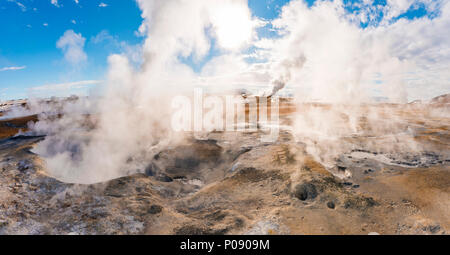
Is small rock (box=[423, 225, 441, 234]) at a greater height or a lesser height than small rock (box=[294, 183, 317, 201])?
lesser

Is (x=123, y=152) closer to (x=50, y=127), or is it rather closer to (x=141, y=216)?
(x=141, y=216)

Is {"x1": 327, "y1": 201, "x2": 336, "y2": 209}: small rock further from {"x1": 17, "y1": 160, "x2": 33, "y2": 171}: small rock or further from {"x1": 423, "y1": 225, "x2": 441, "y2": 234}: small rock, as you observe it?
{"x1": 17, "y1": 160, "x2": 33, "y2": 171}: small rock

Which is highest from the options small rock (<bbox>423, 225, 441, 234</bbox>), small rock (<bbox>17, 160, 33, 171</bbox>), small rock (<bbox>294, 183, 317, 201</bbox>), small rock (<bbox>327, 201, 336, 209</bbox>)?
small rock (<bbox>17, 160, 33, 171</bbox>)

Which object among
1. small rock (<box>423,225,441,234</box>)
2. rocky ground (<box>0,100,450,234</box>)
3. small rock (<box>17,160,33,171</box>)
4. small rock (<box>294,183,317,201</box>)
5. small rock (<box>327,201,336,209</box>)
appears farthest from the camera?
small rock (<box>17,160,33,171</box>)

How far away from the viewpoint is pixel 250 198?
10141mm

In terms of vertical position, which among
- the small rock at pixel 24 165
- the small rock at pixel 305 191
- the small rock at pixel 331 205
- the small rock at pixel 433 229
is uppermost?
the small rock at pixel 24 165

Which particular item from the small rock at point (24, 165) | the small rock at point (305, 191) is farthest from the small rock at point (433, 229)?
the small rock at point (24, 165)

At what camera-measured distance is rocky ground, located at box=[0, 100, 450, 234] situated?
25.7 feet

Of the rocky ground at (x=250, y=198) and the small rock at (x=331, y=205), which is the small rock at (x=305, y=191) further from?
the small rock at (x=331, y=205)

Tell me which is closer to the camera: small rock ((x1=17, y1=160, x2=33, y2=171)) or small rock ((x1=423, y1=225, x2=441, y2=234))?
small rock ((x1=423, y1=225, x2=441, y2=234))

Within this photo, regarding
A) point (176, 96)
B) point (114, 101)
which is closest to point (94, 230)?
point (114, 101)

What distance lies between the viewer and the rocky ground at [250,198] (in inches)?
308

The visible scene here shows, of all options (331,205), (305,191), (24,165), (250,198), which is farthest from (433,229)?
(24,165)

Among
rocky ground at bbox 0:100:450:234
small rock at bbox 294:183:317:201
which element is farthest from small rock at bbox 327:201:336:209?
small rock at bbox 294:183:317:201
